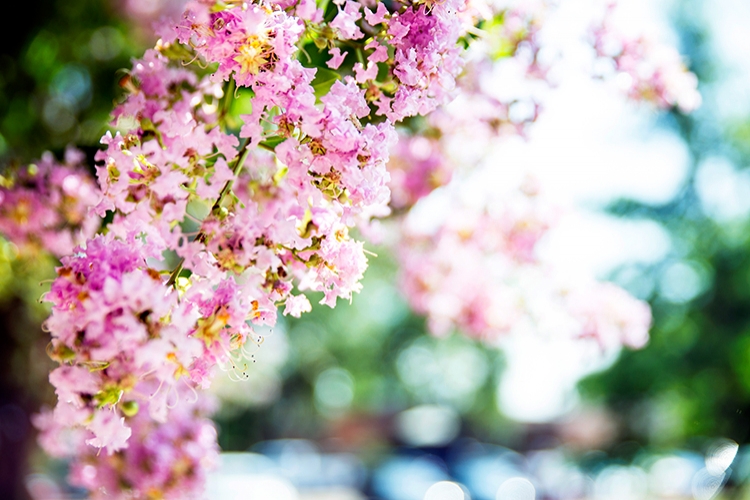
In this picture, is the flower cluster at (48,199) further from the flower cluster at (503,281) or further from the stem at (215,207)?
the flower cluster at (503,281)

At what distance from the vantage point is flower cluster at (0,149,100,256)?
1590 mm

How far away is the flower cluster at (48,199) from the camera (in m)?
1.59

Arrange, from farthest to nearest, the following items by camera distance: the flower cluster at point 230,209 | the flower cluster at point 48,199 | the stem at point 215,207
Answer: the flower cluster at point 48,199 < the stem at point 215,207 < the flower cluster at point 230,209

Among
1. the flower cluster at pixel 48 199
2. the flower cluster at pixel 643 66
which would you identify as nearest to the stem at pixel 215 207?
the flower cluster at pixel 48 199

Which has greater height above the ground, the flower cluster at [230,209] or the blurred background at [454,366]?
the blurred background at [454,366]

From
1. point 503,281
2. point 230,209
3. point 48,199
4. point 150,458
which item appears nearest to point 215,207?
point 230,209

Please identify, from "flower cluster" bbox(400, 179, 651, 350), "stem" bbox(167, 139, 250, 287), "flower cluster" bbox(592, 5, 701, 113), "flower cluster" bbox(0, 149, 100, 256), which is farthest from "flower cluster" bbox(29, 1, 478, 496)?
"flower cluster" bbox(400, 179, 651, 350)

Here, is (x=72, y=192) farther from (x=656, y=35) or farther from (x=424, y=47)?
(x=656, y=35)

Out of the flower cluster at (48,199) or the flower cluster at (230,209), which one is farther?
the flower cluster at (48,199)

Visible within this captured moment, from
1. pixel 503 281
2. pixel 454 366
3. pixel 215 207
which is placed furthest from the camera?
pixel 454 366

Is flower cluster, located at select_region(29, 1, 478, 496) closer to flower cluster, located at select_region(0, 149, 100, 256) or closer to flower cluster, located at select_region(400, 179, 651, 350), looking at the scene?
flower cluster, located at select_region(0, 149, 100, 256)

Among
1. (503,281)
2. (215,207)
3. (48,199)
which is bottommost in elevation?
(215,207)

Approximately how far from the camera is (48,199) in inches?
63.5

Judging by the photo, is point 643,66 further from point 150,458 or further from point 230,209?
point 150,458
